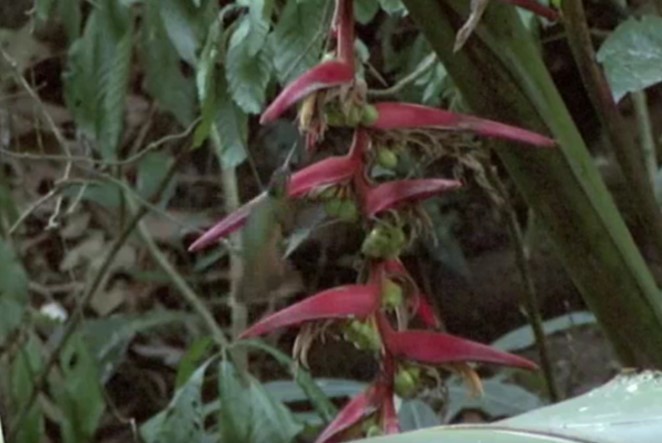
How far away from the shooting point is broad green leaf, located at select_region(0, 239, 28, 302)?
1.13m

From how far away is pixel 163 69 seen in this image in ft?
3.64

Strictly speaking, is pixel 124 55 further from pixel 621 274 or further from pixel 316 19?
pixel 621 274

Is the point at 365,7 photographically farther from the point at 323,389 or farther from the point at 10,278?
the point at 323,389

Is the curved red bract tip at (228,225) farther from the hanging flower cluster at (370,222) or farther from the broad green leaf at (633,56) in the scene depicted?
the broad green leaf at (633,56)

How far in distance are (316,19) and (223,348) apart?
45 centimetres

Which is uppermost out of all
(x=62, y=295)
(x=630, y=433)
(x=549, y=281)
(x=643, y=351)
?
(x=630, y=433)

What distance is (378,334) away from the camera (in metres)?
0.49

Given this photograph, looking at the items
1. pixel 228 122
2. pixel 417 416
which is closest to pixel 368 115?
pixel 228 122

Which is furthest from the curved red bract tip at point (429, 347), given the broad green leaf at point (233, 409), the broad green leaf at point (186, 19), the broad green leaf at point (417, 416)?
the broad green leaf at point (417, 416)

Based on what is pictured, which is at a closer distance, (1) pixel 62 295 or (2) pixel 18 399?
(2) pixel 18 399

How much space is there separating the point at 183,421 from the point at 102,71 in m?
0.28

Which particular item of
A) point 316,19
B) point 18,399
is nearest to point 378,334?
point 316,19

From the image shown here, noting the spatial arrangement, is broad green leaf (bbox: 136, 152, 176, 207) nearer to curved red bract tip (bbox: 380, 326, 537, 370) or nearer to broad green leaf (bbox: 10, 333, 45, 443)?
broad green leaf (bbox: 10, 333, 45, 443)

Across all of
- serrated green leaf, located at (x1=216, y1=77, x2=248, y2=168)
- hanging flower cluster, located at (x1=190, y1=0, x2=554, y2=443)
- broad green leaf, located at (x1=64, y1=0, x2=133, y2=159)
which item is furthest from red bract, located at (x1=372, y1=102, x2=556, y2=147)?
broad green leaf, located at (x1=64, y1=0, x2=133, y2=159)
